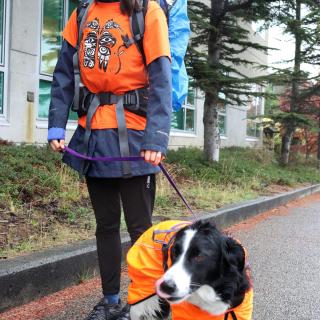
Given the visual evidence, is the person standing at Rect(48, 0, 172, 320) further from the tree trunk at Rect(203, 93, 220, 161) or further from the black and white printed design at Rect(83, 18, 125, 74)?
the tree trunk at Rect(203, 93, 220, 161)

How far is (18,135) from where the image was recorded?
9.18 meters

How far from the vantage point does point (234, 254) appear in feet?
8.45

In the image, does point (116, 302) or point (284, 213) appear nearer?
point (116, 302)

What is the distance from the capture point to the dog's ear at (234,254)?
8.39ft

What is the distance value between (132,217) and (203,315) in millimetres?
794

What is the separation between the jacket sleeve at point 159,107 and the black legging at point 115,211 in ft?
1.10

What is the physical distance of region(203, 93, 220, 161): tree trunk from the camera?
11453 mm

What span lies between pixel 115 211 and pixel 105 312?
68 centimetres

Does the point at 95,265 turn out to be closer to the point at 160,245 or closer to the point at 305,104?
the point at 160,245

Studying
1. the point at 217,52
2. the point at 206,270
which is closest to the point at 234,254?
the point at 206,270

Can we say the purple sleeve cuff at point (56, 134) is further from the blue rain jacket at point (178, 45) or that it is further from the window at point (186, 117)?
the window at point (186, 117)

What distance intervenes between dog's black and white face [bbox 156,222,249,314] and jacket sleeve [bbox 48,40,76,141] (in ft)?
3.70

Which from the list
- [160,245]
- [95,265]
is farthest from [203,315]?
[95,265]

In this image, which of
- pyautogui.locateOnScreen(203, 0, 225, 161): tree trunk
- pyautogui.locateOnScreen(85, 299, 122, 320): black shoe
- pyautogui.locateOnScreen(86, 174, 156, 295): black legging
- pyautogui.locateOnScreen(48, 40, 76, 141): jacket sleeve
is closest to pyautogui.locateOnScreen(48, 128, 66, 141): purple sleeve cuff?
pyautogui.locateOnScreen(48, 40, 76, 141): jacket sleeve
